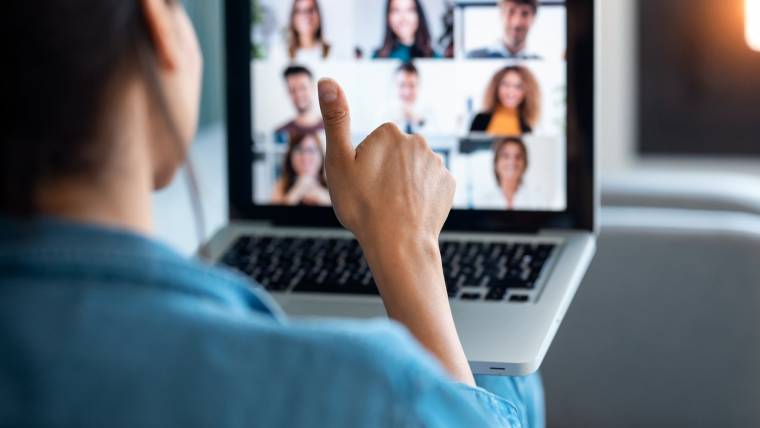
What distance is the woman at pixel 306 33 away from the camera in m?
1.30

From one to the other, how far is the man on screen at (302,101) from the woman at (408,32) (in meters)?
0.10

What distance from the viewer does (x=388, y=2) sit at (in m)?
1.27

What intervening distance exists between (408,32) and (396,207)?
0.44 m

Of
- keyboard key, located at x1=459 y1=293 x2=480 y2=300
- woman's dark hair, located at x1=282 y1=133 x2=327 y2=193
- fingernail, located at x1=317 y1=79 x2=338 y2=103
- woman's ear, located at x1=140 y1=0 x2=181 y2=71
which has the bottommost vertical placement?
keyboard key, located at x1=459 y1=293 x2=480 y2=300

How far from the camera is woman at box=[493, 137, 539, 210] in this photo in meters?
1.26

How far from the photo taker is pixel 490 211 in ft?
4.22

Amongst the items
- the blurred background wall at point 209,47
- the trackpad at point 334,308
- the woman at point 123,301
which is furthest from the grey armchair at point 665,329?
the blurred background wall at point 209,47

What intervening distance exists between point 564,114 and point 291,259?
330mm

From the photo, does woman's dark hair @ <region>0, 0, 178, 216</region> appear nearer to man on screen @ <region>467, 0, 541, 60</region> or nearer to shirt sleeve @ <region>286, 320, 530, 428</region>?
shirt sleeve @ <region>286, 320, 530, 428</region>

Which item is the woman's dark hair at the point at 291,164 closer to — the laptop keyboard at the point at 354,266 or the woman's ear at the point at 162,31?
the laptop keyboard at the point at 354,266

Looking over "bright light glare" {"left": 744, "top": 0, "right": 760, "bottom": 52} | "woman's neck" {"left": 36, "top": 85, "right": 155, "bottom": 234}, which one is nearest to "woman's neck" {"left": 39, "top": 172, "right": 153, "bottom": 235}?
"woman's neck" {"left": 36, "top": 85, "right": 155, "bottom": 234}

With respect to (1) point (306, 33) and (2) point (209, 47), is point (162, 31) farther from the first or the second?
(2) point (209, 47)

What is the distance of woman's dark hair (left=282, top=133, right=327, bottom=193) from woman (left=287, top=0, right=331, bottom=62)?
86 mm

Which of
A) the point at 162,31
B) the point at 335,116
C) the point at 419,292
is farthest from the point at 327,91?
the point at 162,31
